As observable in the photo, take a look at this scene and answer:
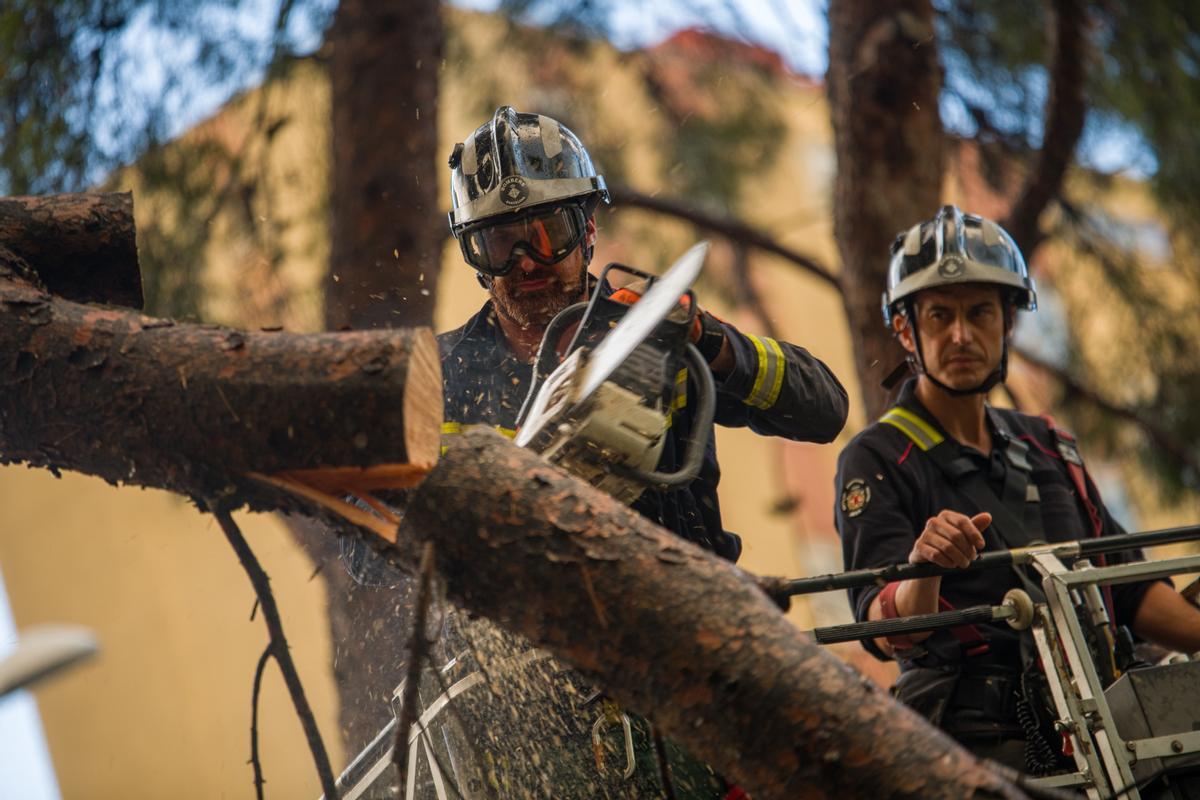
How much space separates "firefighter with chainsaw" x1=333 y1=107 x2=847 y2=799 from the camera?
2988 mm

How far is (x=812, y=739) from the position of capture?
2.12 meters

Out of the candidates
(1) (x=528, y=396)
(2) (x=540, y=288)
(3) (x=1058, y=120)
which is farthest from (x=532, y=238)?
(3) (x=1058, y=120)

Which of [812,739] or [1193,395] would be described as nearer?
[812,739]

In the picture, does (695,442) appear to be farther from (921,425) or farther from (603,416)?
(921,425)

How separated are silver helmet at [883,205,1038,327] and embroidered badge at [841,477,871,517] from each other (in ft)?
2.68

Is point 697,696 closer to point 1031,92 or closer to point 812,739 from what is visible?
point 812,739

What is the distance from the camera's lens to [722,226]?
724cm

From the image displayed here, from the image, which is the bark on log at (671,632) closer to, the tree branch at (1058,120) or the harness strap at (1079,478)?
the harness strap at (1079,478)

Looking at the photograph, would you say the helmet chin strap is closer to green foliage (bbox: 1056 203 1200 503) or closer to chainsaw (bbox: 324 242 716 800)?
chainsaw (bbox: 324 242 716 800)

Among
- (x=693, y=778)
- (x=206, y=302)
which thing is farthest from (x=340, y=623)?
(x=693, y=778)

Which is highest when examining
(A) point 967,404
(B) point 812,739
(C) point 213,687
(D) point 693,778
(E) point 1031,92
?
(E) point 1031,92

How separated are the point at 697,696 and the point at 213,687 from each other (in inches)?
466

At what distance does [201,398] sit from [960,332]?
2538 mm

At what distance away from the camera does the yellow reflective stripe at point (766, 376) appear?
11.3 ft
